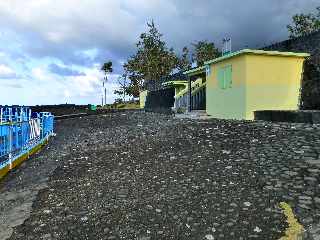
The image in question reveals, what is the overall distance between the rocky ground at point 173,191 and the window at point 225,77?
9009 mm

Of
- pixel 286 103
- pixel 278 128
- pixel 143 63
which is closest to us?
pixel 278 128

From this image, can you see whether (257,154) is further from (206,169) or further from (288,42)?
(288,42)

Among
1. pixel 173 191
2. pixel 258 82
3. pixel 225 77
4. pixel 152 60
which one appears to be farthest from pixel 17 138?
pixel 152 60

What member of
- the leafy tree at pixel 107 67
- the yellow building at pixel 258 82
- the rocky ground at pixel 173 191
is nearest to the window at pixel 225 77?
the yellow building at pixel 258 82

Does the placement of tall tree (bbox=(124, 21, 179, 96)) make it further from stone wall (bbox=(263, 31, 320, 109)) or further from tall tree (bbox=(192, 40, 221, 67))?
stone wall (bbox=(263, 31, 320, 109))

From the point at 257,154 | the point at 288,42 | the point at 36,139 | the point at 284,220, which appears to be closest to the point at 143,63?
the point at 288,42

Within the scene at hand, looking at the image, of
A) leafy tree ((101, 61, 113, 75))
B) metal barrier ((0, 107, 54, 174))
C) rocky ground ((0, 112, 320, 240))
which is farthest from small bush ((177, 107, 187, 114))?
leafy tree ((101, 61, 113, 75))

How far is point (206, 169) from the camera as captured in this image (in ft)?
33.3

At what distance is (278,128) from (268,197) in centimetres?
828

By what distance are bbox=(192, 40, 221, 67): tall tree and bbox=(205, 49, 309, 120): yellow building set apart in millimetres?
47887

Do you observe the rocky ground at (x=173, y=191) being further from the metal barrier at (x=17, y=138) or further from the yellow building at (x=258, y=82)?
the yellow building at (x=258, y=82)

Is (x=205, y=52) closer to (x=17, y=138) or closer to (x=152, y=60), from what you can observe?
(x=152, y=60)

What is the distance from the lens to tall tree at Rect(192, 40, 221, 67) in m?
70.7

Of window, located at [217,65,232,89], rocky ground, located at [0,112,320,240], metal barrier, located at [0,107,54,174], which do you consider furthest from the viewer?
window, located at [217,65,232,89]
